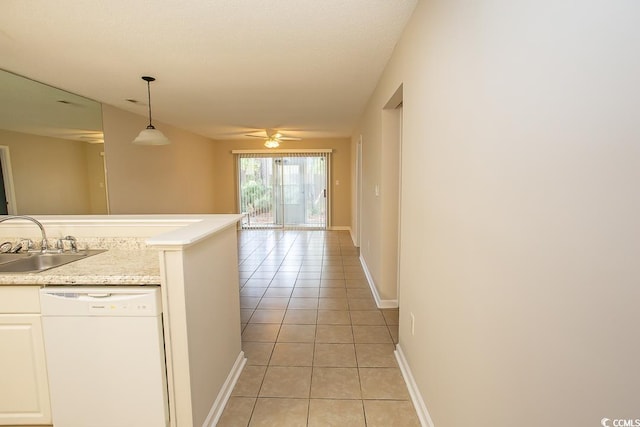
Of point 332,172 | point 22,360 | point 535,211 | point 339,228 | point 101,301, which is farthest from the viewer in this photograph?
point 339,228

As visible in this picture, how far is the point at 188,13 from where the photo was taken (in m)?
1.95

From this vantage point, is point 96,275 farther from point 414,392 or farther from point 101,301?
point 414,392

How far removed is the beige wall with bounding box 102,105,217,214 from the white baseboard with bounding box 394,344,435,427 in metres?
4.01

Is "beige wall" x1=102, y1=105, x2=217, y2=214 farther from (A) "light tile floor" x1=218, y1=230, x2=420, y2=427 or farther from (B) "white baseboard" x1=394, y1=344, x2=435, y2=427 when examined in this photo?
(B) "white baseboard" x1=394, y1=344, x2=435, y2=427

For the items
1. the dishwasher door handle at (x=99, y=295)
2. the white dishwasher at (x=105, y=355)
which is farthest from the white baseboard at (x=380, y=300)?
the dishwasher door handle at (x=99, y=295)

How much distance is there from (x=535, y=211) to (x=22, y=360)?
2331 mm

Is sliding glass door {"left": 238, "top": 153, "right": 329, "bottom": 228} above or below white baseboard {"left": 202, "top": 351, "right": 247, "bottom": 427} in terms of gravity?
above

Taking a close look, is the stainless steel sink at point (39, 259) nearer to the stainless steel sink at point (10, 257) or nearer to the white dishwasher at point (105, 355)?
the stainless steel sink at point (10, 257)

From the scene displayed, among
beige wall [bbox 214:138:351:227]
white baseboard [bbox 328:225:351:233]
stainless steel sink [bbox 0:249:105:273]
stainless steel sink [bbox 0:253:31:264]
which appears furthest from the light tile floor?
beige wall [bbox 214:138:351:227]

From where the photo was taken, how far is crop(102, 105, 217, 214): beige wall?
4266 mm

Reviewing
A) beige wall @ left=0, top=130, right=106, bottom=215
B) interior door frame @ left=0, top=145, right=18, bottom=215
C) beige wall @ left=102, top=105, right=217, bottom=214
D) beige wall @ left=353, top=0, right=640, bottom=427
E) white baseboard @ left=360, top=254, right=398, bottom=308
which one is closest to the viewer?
beige wall @ left=353, top=0, right=640, bottom=427

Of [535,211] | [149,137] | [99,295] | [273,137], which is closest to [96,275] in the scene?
[99,295]

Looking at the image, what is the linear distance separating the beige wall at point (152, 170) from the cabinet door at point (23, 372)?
293 centimetres

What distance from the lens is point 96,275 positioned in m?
1.51
